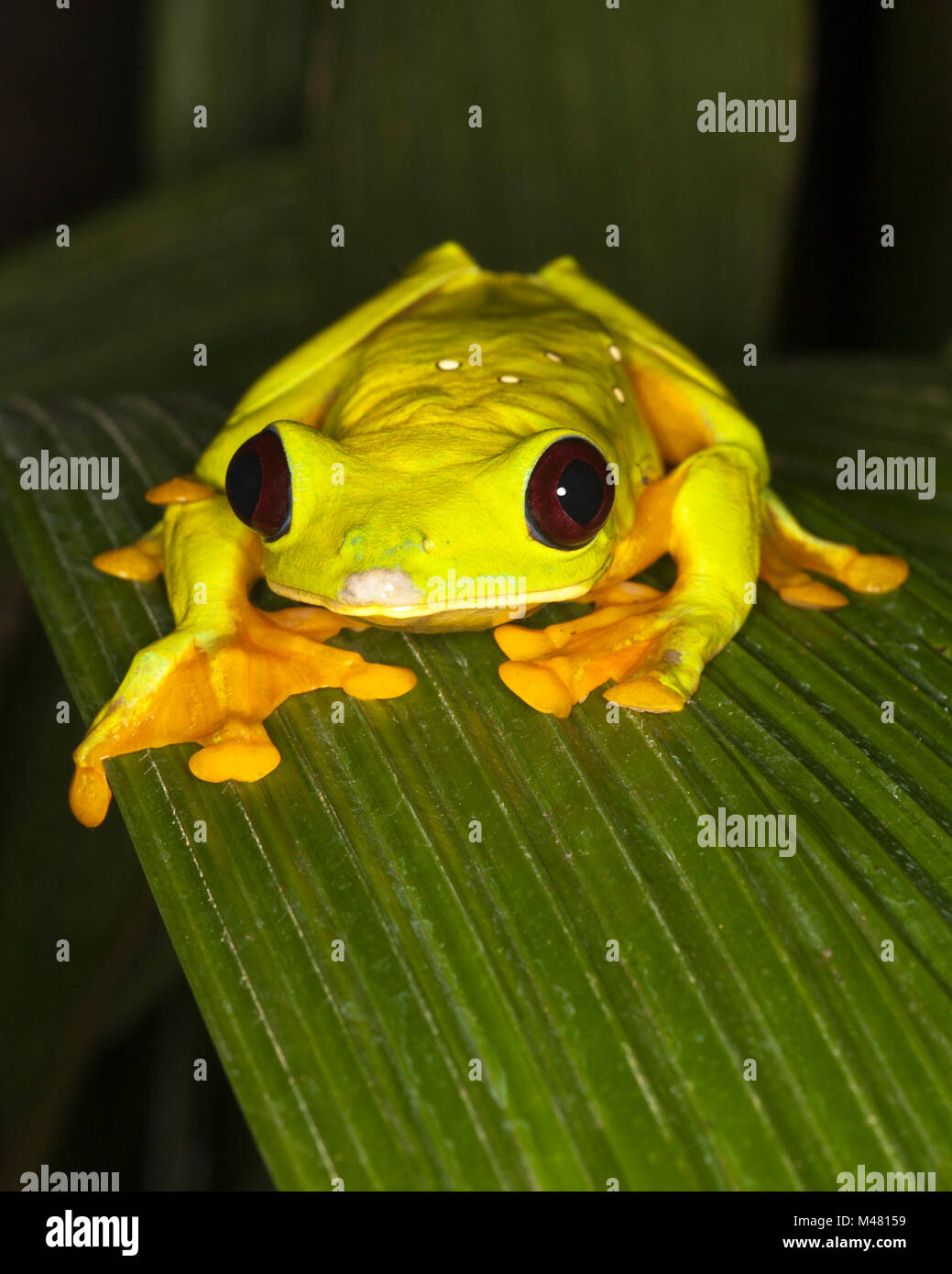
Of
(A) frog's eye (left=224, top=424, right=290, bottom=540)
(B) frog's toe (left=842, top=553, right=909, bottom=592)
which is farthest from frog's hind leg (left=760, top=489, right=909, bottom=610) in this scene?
(A) frog's eye (left=224, top=424, right=290, bottom=540)

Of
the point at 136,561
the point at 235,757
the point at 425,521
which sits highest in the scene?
the point at 425,521

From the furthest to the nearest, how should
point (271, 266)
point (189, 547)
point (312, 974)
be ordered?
point (271, 266)
point (189, 547)
point (312, 974)

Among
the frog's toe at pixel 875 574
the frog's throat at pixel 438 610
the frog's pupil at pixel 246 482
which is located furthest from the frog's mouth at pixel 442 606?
the frog's toe at pixel 875 574

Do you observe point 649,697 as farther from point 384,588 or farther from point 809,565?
point 809,565

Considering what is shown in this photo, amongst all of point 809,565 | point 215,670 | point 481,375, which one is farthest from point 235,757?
point 809,565

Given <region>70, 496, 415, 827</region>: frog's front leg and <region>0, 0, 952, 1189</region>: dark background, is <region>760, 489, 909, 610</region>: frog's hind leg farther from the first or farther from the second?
<region>0, 0, 952, 1189</region>: dark background

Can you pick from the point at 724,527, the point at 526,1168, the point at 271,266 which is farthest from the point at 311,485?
the point at 271,266

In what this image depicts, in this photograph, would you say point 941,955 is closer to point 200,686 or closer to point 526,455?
point 526,455

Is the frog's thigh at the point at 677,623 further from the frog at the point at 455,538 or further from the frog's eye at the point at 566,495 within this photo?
the frog's eye at the point at 566,495
